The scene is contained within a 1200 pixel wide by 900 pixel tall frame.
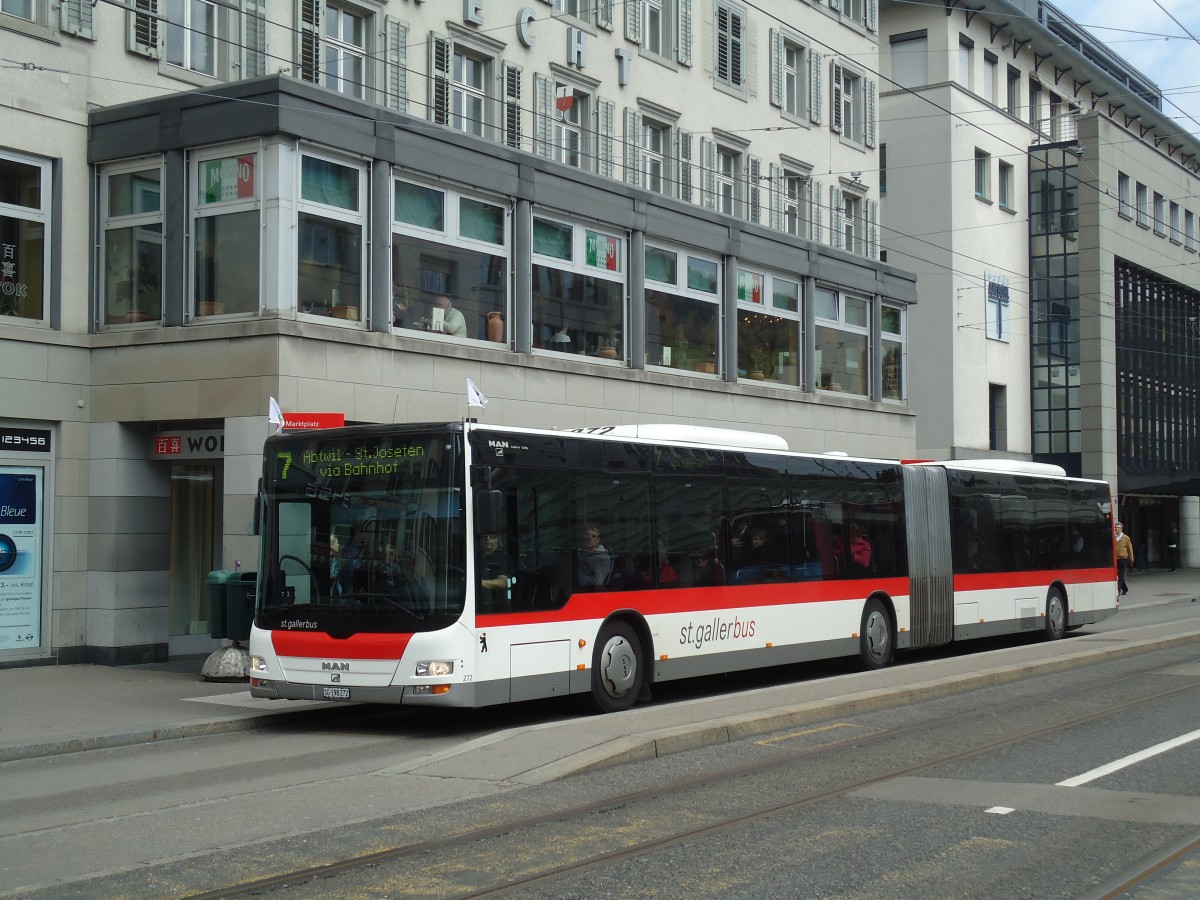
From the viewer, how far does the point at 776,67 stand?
31125 millimetres

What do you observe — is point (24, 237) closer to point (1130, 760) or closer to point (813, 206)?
point (1130, 760)

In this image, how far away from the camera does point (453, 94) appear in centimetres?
2273

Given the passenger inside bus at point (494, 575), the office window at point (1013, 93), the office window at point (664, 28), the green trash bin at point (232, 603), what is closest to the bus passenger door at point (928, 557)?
the passenger inside bus at point (494, 575)

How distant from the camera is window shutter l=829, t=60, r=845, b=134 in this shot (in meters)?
33.2

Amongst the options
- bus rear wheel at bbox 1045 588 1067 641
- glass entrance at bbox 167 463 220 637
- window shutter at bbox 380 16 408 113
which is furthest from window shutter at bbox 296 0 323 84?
bus rear wheel at bbox 1045 588 1067 641

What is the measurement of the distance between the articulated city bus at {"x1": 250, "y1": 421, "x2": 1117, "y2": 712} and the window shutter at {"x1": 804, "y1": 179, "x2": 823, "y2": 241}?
558 inches

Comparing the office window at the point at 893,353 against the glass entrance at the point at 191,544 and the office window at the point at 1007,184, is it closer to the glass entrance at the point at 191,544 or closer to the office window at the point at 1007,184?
the office window at the point at 1007,184

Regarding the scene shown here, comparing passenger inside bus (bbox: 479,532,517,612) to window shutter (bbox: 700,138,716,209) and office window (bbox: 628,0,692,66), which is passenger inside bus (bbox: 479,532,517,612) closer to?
office window (bbox: 628,0,692,66)

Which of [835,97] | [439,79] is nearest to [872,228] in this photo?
[835,97]

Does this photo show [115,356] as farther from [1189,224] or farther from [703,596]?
[1189,224]

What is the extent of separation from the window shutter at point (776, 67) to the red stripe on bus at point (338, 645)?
21.4 meters

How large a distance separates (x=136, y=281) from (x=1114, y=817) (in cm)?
1446

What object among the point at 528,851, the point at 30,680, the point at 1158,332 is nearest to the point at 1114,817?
the point at 528,851

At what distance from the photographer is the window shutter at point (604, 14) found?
1017 inches
